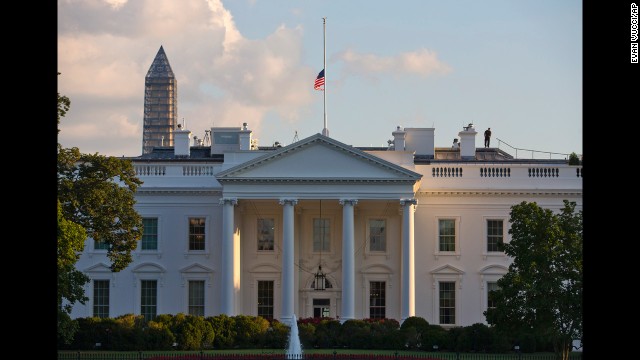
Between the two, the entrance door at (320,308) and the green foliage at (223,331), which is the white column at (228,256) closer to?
the entrance door at (320,308)

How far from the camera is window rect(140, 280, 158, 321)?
63.1 meters

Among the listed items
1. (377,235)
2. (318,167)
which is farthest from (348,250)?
Result: (318,167)

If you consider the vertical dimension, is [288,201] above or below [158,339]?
above

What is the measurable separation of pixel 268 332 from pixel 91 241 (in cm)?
1428

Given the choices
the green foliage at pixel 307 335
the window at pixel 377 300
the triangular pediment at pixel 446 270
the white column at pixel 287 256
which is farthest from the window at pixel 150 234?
the triangular pediment at pixel 446 270

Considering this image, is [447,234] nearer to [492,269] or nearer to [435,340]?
[492,269]

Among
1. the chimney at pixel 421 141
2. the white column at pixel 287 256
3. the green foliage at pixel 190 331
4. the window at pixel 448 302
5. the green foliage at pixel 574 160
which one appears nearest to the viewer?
the green foliage at pixel 190 331

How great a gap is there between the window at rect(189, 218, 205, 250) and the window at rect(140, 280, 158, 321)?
2.71m

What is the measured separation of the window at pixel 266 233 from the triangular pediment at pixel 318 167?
4.33 metres

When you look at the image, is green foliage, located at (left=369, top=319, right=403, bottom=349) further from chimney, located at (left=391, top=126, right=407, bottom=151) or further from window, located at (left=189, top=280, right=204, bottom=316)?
chimney, located at (left=391, top=126, right=407, bottom=151)

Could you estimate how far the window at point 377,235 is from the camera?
Result: 63594 mm

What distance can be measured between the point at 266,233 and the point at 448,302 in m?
9.95

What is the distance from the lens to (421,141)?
70.0 metres
